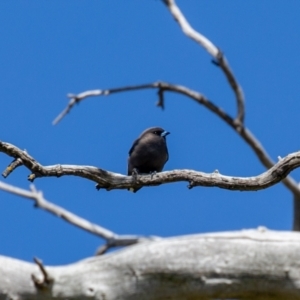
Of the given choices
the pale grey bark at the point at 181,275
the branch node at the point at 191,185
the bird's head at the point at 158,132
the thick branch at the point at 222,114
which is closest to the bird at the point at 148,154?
the bird's head at the point at 158,132

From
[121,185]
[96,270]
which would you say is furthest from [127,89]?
[96,270]

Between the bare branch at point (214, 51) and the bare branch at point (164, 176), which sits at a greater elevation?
the bare branch at point (214, 51)

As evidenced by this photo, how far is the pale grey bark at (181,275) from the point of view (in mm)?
3449

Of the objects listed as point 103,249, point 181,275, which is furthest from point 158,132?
point 181,275

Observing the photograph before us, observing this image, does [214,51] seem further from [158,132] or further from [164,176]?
[164,176]

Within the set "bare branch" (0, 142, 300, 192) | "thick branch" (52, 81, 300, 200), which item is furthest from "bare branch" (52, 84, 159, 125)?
"bare branch" (0, 142, 300, 192)

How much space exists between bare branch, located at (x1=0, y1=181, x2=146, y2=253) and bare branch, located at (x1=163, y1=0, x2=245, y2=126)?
2177 millimetres

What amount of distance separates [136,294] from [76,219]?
573cm

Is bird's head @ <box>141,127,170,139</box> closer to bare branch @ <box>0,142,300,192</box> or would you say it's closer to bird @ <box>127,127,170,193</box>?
bird @ <box>127,127,170,193</box>

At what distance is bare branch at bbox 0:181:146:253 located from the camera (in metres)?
8.81

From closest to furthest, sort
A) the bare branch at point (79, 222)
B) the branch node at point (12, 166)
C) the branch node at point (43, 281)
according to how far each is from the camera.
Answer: the branch node at point (43, 281) < the branch node at point (12, 166) < the bare branch at point (79, 222)

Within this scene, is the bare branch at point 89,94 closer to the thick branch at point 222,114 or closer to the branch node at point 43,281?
the thick branch at point 222,114

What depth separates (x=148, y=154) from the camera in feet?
24.1

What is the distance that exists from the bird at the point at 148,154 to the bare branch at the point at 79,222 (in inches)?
58.2
